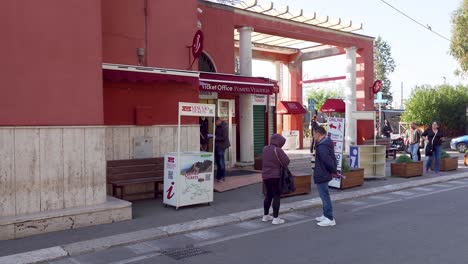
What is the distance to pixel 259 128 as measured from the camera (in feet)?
56.6

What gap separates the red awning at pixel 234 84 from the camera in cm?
1299

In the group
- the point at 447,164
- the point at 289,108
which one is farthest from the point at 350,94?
the point at 447,164

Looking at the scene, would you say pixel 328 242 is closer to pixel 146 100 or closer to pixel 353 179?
pixel 353 179

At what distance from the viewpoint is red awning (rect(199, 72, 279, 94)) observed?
1299 centimetres

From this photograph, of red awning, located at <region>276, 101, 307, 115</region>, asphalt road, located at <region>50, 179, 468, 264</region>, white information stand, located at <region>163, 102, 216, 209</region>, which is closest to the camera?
asphalt road, located at <region>50, 179, 468, 264</region>

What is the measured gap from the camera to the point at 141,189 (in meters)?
9.85

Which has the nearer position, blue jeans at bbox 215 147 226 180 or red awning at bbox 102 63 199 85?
red awning at bbox 102 63 199 85

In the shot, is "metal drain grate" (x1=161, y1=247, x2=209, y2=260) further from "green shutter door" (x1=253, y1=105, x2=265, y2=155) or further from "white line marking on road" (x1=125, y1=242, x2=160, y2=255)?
"green shutter door" (x1=253, y1=105, x2=265, y2=155)

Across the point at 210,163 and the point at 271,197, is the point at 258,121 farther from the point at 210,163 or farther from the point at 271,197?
the point at 271,197

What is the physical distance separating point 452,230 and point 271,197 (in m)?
2.99

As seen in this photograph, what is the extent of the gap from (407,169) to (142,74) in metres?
8.52

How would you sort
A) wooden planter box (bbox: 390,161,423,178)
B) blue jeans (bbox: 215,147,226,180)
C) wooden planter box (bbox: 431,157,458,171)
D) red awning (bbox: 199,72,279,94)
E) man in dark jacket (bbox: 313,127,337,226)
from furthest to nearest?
wooden planter box (bbox: 431,157,458,171) → wooden planter box (bbox: 390,161,423,178) → red awning (bbox: 199,72,279,94) → blue jeans (bbox: 215,147,226,180) → man in dark jacket (bbox: 313,127,337,226)

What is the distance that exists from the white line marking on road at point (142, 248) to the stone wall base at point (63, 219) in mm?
1300

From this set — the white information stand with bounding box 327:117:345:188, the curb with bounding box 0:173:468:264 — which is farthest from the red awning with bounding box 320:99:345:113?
the curb with bounding box 0:173:468:264
